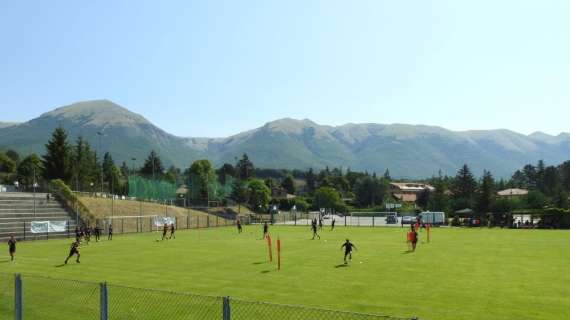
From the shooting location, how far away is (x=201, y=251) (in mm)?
37625

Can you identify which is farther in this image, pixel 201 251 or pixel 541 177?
pixel 541 177

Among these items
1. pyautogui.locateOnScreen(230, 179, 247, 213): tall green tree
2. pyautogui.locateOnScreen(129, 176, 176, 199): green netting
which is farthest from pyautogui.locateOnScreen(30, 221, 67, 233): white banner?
pyautogui.locateOnScreen(230, 179, 247, 213): tall green tree

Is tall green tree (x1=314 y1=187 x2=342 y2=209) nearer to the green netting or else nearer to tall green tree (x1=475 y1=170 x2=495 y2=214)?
tall green tree (x1=475 y1=170 x2=495 y2=214)

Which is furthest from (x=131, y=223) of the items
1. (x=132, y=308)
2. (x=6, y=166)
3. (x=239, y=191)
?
(x=6, y=166)

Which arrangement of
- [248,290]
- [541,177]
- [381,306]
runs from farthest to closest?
[541,177] → [248,290] → [381,306]

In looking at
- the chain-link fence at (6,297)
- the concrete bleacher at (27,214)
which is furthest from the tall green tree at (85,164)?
the chain-link fence at (6,297)

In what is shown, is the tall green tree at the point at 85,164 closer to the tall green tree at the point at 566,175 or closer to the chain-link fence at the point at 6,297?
the chain-link fence at the point at 6,297

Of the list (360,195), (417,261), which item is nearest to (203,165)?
(360,195)

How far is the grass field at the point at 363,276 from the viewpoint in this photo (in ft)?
56.9

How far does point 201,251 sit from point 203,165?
440 ft

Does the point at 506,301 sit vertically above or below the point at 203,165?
below

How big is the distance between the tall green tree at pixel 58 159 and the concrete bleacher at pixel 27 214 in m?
32.9

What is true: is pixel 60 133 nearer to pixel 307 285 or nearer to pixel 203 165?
pixel 203 165

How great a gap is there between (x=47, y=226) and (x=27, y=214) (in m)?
4.62
